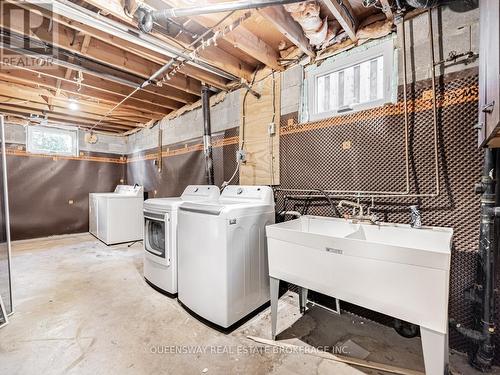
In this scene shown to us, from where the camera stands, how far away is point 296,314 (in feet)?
7.27

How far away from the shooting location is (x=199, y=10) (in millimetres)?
1643

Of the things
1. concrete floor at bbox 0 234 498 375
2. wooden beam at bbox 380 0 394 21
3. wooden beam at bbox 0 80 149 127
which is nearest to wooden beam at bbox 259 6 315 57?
wooden beam at bbox 380 0 394 21

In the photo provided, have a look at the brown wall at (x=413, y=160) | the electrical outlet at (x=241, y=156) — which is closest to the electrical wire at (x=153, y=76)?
the brown wall at (x=413, y=160)

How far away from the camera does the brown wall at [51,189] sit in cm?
488

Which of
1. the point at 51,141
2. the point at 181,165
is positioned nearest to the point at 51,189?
the point at 51,141

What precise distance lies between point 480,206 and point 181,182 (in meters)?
3.99

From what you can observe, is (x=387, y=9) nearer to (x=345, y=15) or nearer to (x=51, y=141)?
(x=345, y=15)

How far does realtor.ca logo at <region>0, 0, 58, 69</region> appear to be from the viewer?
1.88m

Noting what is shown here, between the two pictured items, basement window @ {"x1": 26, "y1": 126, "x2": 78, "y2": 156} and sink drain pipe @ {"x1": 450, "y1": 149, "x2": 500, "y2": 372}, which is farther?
basement window @ {"x1": 26, "y1": 126, "x2": 78, "y2": 156}

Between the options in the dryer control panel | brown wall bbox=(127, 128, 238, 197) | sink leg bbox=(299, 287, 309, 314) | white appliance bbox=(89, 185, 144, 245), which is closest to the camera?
sink leg bbox=(299, 287, 309, 314)

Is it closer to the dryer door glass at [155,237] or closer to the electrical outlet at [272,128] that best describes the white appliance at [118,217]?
the dryer door glass at [155,237]

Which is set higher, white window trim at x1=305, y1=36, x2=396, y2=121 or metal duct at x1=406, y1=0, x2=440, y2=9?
metal duct at x1=406, y1=0, x2=440, y2=9

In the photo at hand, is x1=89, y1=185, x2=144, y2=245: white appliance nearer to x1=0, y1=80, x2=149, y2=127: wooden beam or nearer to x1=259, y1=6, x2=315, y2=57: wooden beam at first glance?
x1=0, y1=80, x2=149, y2=127: wooden beam

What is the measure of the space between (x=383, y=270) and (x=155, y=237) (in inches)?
95.0
